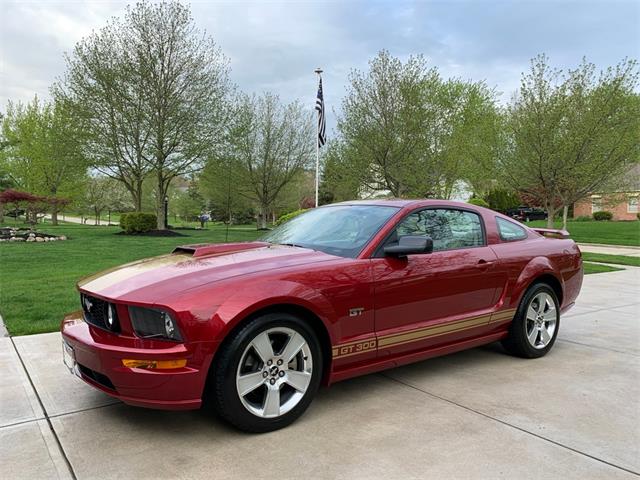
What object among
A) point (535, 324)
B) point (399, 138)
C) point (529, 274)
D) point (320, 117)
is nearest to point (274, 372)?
point (529, 274)

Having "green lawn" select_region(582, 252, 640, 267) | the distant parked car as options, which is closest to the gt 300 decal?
"green lawn" select_region(582, 252, 640, 267)

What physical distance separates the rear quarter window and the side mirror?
1.42m

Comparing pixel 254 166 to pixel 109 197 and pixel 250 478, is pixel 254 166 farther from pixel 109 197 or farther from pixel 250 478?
pixel 250 478

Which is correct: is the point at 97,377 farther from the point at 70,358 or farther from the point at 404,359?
the point at 404,359

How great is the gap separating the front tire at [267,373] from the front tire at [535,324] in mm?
2251

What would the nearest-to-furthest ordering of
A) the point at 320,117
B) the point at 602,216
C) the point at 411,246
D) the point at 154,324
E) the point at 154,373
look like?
the point at 154,373, the point at 154,324, the point at 411,246, the point at 320,117, the point at 602,216

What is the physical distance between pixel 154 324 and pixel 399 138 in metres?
19.5

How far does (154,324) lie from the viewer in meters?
2.84

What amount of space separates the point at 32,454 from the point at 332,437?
1700mm

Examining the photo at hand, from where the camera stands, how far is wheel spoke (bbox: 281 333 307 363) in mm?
3119

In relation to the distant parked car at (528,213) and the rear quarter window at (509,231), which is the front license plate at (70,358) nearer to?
the rear quarter window at (509,231)

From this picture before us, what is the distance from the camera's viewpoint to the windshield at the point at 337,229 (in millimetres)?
3736

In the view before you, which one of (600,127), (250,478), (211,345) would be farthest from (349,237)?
(600,127)

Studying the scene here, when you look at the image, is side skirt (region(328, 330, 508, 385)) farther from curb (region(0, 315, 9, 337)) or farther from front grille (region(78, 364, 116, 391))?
curb (region(0, 315, 9, 337))
